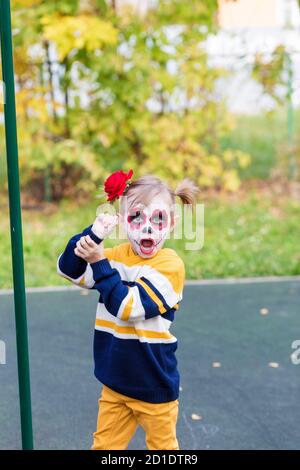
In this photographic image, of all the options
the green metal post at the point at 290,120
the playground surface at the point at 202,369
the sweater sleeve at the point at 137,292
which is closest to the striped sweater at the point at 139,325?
the sweater sleeve at the point at 137,292

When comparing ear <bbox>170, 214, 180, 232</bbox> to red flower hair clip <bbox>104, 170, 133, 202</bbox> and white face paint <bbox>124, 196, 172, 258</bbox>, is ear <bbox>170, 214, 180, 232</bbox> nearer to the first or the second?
white face paint <bbox>124, 196, 172, 258</bbox>

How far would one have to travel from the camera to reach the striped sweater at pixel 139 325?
2.38 metres

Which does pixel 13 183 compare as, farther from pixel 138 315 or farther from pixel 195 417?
pixel 195 417

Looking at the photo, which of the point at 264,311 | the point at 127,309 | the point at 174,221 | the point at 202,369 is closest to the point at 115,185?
the point at 174,221

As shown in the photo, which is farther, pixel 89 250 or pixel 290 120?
pixel 290 120

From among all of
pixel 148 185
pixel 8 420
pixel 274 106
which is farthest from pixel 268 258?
pixel 148 185

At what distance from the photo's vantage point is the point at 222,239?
731cm

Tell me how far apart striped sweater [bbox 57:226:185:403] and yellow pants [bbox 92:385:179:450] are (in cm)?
4

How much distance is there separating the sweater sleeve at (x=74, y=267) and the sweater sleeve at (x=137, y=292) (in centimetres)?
12

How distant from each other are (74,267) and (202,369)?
6.36ft

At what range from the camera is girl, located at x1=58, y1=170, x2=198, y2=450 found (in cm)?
238

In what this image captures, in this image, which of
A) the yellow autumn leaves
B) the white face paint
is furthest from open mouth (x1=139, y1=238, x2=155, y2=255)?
the yellow autumn leaves
